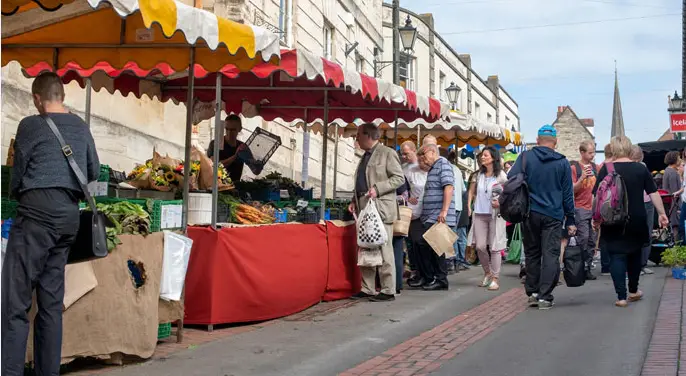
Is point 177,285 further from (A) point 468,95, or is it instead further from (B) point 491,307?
(A) point 468,95

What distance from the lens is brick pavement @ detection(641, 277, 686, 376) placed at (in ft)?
21.0

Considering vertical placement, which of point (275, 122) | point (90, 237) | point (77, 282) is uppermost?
point (275, 122)

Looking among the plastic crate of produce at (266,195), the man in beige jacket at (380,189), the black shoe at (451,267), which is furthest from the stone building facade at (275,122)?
the black shoe at (451,267)

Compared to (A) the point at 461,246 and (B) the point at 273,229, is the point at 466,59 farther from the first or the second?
(B) the point at 273,229

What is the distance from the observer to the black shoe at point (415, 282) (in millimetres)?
12305

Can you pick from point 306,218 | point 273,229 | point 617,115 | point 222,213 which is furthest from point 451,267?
point 617,115

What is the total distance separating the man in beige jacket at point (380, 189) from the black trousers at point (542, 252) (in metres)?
1.47

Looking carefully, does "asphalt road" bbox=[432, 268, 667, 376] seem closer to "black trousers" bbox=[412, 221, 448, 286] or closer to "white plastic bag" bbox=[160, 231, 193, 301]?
"black trousers" bbox=[412, 221, 448, 286]

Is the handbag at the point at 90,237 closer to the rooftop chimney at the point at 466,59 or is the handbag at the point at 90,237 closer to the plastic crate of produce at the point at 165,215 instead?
the plastic crate of produce at the point at 165,215

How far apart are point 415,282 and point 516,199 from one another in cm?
283

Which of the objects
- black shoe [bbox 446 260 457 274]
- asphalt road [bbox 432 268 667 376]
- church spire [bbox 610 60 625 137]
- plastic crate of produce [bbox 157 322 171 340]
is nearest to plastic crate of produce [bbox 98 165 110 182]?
plastic crate of produce [bbox 157 322 171 340]

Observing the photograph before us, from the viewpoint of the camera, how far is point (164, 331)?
7.71 m

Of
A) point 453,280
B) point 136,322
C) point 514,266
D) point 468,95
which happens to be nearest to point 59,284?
point 136,322

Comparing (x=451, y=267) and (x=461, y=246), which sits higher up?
(x=461, y=246)
